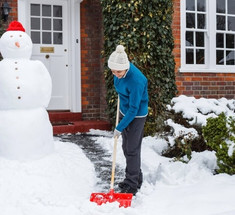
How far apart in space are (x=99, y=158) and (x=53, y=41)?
3957 millimetres

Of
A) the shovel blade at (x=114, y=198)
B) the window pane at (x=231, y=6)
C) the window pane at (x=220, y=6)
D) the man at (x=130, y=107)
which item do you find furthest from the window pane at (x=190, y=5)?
the shovel blade at (x=114, y=198)

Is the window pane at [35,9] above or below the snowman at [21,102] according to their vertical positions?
above

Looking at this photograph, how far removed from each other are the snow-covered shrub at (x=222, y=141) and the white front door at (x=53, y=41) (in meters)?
4.73

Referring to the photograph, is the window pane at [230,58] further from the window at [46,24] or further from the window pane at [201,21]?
the window at [46,24]

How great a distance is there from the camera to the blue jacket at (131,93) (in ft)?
12.5

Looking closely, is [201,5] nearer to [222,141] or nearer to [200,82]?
[200,82]

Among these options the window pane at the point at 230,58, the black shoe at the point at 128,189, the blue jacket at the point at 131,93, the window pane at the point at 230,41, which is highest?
the window pane at the point at 230,41

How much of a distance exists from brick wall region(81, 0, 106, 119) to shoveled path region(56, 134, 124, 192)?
1.40m

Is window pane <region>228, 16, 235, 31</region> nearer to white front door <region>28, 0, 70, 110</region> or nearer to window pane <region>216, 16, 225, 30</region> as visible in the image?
window pane <region>216, 16, 225, 30</region>

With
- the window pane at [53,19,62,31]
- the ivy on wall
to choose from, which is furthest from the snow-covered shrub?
the window pane at [53,19,62,31]

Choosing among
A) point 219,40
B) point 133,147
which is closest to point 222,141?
point 133,147

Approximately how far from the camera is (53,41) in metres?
8.70

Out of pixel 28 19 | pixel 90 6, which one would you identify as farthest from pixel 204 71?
pixel 28 19

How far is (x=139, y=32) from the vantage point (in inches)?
290
